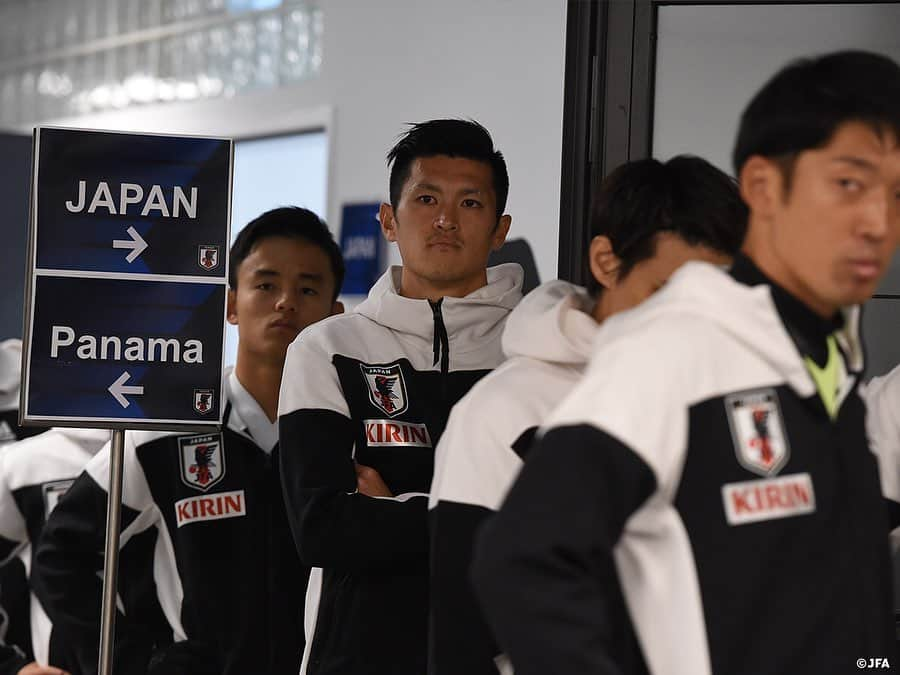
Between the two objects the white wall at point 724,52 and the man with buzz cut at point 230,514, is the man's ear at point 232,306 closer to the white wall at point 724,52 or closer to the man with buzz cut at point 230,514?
the man with buzz cut at point 230,514

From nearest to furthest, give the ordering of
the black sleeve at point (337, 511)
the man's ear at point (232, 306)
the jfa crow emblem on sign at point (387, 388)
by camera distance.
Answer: the black sleeve at point (337, 511) < the jfa crow emblem on sign at point (387, 388) < the man's ear at point (232, 306)

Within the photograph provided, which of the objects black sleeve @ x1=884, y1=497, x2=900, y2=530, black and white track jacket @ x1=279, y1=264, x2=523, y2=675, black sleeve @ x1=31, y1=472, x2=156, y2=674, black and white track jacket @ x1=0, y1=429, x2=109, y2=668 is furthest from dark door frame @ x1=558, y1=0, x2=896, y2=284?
black and white track jacket @ x1=0, y1=429, x2=109, y2=668

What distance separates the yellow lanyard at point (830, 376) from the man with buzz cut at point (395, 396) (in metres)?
0.95

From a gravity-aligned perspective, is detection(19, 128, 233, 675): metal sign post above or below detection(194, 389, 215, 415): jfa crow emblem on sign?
above

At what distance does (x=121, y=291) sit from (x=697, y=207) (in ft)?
3.69

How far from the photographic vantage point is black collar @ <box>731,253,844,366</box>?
1.34 meters

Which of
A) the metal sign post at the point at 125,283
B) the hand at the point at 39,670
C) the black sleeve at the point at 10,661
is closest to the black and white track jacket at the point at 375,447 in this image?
the metal sign post at the point at 125,283

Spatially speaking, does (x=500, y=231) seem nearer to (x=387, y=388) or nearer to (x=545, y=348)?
(x=387, y=388)

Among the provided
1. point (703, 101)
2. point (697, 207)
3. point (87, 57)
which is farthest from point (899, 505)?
point (87, 57)

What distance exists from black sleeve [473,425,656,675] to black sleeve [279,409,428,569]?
3.16 ft

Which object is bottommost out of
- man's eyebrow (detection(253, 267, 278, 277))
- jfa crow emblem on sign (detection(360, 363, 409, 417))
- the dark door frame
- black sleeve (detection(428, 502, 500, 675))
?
black sleeve (detection(428, 502, 500, 675))

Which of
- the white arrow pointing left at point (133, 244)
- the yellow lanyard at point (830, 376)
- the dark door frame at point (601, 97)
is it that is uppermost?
the dark door frame at point (601, 97)

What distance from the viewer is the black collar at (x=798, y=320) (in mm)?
1340

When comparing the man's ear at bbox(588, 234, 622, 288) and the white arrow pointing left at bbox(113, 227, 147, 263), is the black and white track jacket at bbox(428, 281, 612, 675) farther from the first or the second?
the white arrow pointing left at bbox(113, 227, 147, 263)
